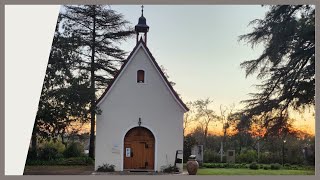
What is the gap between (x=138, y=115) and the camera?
17.3 m

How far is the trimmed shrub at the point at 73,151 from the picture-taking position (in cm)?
2051

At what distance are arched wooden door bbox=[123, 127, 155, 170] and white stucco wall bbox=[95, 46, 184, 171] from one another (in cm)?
20

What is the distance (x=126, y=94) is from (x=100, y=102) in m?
0.99

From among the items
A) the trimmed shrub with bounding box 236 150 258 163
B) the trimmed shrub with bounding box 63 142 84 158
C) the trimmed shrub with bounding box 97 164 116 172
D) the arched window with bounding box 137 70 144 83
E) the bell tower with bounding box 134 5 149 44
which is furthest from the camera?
the trimmed shrub with bounding box 236 150 258 163

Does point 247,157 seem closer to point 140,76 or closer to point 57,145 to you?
point 140,76

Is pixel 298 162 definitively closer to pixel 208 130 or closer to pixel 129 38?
pixel 208 130

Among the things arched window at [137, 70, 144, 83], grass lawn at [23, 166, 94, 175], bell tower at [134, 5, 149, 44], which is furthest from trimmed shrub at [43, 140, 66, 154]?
bell tower at [134, 5, 149, 44]

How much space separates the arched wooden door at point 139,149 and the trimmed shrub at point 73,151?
4.24m

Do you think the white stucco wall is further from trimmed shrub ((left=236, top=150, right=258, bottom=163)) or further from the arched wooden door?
trimmed shrub ((left=236, top=150, right=258, bottom=163))

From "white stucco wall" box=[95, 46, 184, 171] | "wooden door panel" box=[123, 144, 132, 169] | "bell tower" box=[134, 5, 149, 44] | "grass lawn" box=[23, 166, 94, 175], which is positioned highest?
"bell tower" box=[134, 5, 149, 44]

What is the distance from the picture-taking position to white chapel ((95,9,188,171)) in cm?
1719

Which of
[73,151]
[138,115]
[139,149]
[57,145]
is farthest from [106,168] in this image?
[57,145]

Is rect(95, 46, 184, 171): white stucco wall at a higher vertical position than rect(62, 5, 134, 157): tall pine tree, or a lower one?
lower

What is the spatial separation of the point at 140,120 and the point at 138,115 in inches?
7.8
